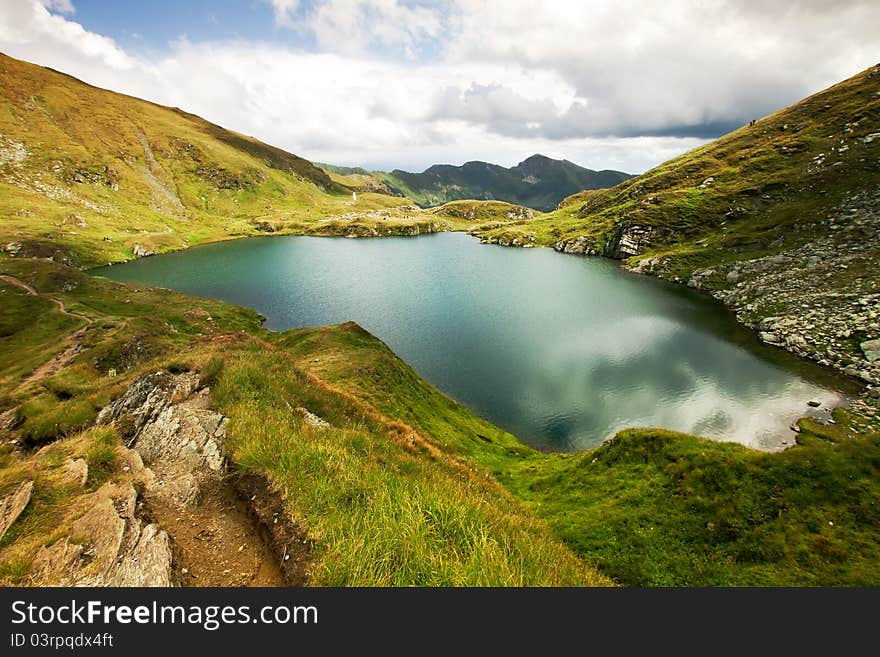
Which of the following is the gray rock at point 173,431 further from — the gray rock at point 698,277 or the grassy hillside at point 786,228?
the gray rock at point 698,277

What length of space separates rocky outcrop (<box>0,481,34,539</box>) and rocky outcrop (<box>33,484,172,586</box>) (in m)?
1.15

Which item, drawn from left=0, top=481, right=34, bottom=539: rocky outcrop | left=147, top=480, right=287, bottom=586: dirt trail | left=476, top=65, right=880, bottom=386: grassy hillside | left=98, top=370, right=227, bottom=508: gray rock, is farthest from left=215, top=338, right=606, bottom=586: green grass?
left=476, top=65, right=880, bottom=386: grassy hillside

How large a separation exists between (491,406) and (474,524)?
40.9 meters

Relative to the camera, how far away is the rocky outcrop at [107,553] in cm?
682

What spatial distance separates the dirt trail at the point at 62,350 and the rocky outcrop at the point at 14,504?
3472cm

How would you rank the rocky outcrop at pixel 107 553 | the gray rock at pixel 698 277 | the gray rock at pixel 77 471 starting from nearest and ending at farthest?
the rocky outcrop at pixel 107 553
the gray rock at pixel 77 471
the gray rock at pixel 698 277

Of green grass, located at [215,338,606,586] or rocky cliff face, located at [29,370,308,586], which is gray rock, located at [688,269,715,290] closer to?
green grass, located at [215,338,606,586]

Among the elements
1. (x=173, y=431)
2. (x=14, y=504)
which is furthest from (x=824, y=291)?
(x=14, y=504)

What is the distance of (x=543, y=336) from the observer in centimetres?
6938

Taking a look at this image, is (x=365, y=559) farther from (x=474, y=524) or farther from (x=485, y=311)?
(x=485, y=311)

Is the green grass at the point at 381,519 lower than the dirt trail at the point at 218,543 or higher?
higher

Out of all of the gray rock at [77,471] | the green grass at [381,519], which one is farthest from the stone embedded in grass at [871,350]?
the gray rock at [77,471]

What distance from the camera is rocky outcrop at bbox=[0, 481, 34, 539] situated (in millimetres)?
7820

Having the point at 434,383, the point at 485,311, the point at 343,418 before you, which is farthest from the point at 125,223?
the point at 343,418
